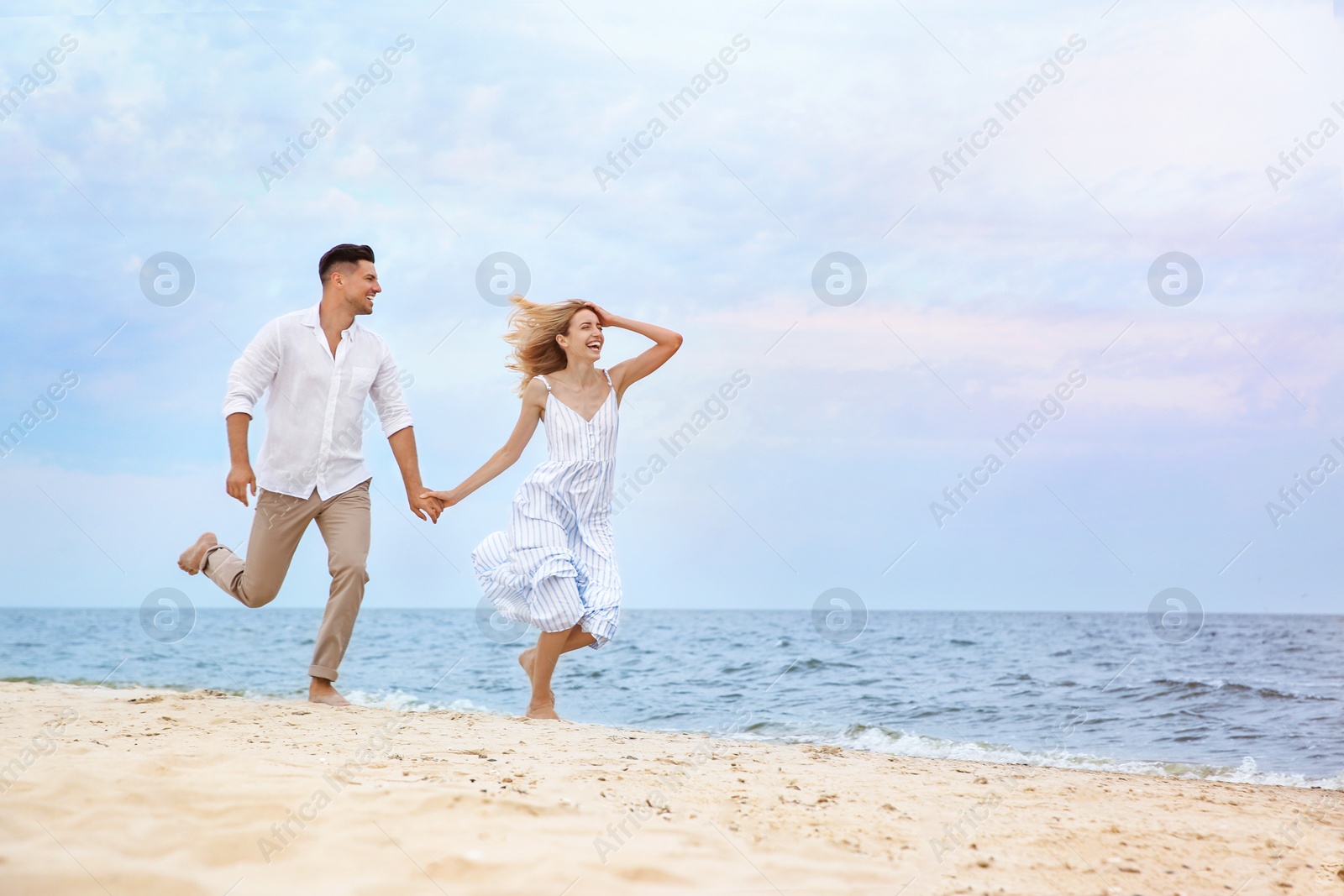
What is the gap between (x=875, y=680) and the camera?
10.0 meters

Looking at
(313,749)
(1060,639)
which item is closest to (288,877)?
(313,749)

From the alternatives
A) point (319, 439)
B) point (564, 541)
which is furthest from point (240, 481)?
point (564, 541)

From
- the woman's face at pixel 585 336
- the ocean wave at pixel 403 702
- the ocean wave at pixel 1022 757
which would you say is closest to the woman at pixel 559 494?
the woman's face at pixel 585 336

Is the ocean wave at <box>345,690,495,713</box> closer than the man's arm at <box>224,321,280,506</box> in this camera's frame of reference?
No

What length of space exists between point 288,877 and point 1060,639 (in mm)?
21695

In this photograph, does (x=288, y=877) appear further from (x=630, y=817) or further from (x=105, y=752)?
(x=105, y=752)

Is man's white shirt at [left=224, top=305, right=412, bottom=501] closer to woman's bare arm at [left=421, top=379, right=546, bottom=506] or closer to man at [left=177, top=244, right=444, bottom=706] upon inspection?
man at [left=177, top=244, right=444, bottom=706]

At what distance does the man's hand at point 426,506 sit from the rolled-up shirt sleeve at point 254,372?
3.42 feet

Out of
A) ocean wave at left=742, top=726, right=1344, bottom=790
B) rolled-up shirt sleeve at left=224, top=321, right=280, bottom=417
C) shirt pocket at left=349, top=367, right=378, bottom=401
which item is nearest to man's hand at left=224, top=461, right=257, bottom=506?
rolled-up shirt sleeve at left=224, top=321, right=280, bottom=417

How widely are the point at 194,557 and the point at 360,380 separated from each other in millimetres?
1651

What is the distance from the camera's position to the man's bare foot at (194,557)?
6.12 metres

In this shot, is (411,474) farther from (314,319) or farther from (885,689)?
(885,689)

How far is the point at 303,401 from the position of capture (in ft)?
18.4

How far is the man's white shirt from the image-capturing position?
5562 mm
